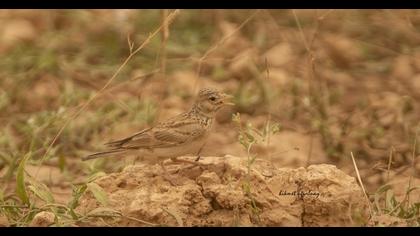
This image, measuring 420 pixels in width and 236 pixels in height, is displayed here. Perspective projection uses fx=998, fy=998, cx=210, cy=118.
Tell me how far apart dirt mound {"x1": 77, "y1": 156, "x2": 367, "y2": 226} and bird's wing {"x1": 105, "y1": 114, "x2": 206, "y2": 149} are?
53cm

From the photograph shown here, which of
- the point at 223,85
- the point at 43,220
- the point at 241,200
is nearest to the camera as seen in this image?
the point at 241,200

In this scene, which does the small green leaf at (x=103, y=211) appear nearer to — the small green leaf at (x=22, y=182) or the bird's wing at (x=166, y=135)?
the small green leaf at (x=22, y=182)

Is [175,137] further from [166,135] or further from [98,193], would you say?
[98,193]

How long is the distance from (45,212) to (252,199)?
4.59 ft

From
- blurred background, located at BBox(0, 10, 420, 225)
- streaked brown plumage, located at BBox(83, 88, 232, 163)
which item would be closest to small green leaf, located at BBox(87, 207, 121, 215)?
streaked brown plumage, located at BBox(83, 88, 232, 163)

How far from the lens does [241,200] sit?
21.0 feet

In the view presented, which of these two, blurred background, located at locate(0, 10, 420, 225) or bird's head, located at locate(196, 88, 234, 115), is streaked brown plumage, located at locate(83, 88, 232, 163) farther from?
blurred background, located at locate(0, 10, 420, 225)

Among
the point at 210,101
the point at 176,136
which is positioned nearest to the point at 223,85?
the point at 210,101

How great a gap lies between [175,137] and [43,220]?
1215 millimetres

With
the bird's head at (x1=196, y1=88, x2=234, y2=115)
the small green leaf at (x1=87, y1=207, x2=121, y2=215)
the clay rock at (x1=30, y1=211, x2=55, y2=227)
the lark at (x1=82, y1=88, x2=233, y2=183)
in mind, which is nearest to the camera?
the small green leaf at (x1=87, y1=207, x2=121, y2=215)

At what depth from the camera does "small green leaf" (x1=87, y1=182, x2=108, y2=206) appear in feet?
21.2

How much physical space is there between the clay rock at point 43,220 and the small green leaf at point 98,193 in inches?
12.6

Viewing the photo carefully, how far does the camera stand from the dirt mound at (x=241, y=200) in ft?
20.9

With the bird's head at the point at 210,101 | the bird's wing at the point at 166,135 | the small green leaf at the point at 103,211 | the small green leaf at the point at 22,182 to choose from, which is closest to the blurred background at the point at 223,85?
the small green leaf at the point at 22,182
